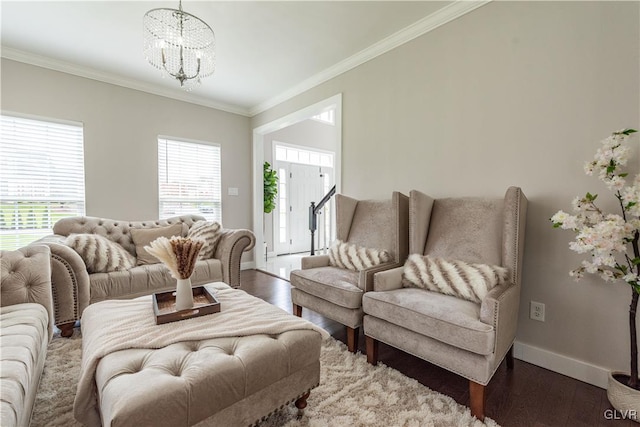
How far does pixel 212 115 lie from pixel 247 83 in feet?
3.23

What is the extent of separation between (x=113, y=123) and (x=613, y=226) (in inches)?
186

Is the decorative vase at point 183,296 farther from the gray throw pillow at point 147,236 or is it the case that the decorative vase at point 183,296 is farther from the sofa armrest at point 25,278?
the gray throw pillow at point 147,236

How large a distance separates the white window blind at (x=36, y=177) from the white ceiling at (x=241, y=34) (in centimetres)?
74

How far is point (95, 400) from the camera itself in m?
1.11

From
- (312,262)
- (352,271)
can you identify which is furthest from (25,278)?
(352,271)

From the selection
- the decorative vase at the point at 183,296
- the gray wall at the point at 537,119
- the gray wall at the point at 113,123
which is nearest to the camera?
the decorative vase at the point at 183,296

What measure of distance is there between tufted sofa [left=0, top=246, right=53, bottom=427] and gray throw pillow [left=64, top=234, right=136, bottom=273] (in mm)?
530

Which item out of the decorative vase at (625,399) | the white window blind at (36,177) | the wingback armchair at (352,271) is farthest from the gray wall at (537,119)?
the white window blind at (36,177)

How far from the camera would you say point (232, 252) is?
122 inches

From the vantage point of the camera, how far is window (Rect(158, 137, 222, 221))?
3979 mm

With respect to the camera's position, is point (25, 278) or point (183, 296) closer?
point (183, 296)

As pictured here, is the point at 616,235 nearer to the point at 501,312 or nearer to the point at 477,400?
the point at 501,312

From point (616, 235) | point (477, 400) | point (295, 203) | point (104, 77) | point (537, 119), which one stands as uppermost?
point (104, 77)

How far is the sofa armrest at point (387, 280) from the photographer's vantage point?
191 cm
